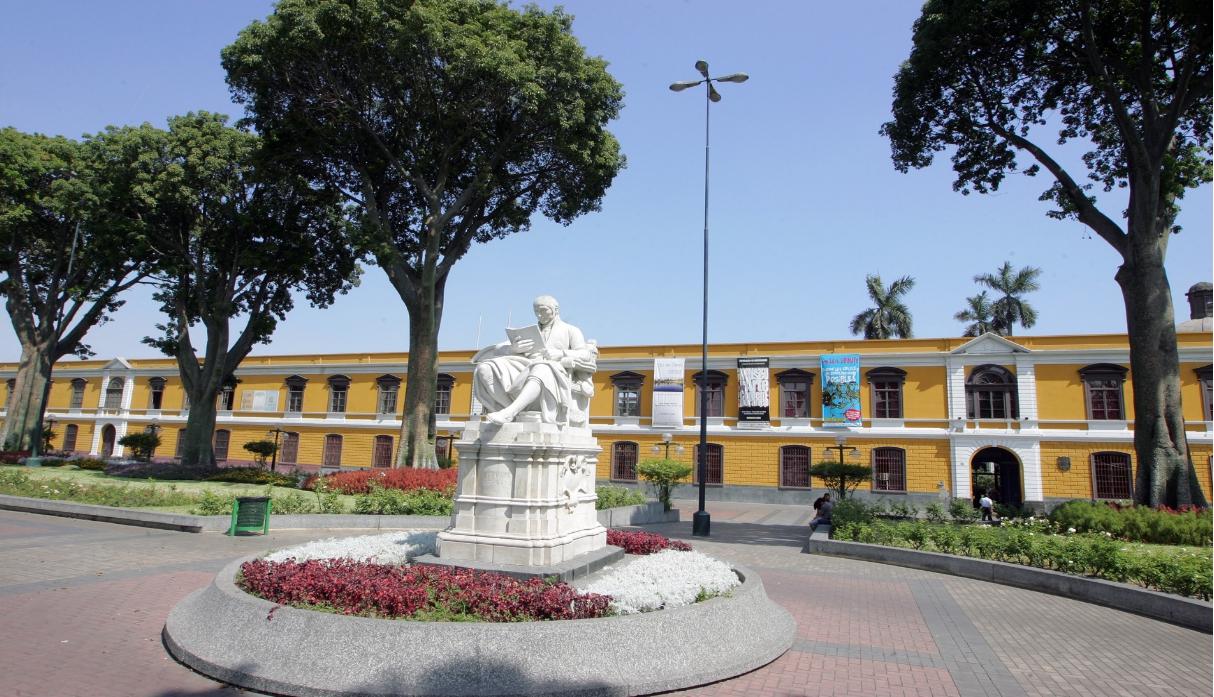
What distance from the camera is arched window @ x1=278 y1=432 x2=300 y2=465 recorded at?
36.6m

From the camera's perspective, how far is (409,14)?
56.1 feet

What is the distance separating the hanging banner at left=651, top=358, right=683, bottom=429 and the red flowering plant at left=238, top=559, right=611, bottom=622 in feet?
81.1

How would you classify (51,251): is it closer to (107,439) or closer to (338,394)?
(338,394)

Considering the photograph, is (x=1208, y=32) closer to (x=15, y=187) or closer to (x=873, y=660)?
(x=873, y=660)

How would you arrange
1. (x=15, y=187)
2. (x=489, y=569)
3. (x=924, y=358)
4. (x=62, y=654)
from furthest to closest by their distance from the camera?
(x=924, y=358), (x=15, y=187), (x=489, y=569), (x=62, y=654)

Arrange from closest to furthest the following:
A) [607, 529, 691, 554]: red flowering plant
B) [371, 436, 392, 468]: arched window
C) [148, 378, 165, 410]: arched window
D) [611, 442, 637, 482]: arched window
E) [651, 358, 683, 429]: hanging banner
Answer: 1. [607, 529, 691, 554]: red flowering plant
2. [651, 358, 683, 429]: hanging banner
3. [611, 442, 637, 482]: arched window
4. [371, 436, 392, 468]: arched window
5. [148, 378, 165, 410]: arched window

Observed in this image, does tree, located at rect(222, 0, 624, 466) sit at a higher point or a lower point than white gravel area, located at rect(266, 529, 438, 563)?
higher

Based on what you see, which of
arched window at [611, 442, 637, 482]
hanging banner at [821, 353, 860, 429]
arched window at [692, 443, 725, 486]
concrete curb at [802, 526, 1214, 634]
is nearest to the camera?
concrete curb at [802, 526, 1214, 634]

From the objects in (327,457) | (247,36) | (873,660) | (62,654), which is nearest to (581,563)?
(873,660)

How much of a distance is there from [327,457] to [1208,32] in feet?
121

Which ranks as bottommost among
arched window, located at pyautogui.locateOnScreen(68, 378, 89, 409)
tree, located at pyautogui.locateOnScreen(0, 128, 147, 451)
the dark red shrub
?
the dark red shrub

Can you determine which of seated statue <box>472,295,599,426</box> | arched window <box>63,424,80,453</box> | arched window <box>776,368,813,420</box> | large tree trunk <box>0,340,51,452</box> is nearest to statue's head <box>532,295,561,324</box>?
seated statue <box>472,295,599,426</box>

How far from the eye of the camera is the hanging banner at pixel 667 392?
30.2m

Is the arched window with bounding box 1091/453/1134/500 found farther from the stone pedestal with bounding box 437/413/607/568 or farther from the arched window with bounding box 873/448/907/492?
the stone pedestal with bounding box 437/413/607/568
